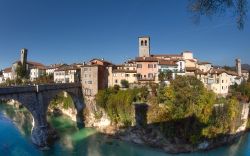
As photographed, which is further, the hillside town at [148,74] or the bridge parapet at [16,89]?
the hillside town at [148,74]

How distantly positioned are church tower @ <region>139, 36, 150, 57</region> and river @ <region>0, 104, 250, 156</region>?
2231 cm

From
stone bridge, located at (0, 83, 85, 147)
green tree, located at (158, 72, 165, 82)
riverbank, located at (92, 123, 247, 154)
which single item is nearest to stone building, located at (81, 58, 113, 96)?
stone bridge, located at (0, 83, 85, 147)

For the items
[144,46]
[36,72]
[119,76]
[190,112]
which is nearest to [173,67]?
[119,76]

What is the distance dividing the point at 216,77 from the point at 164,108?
52.1 ft

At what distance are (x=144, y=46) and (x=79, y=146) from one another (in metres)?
30.9

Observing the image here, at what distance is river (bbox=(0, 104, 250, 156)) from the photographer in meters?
29.9

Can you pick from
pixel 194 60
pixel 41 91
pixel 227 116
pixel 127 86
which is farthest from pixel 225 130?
pixel 194 60

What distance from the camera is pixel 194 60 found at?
57.9 metres

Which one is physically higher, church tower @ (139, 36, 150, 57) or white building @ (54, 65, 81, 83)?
church tower @ (139, 36, 150, 57)

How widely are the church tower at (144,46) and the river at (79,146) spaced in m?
22.3

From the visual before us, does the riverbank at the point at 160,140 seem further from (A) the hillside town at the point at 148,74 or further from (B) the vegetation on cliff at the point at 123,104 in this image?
(A) the hillside town at the point at 148,74

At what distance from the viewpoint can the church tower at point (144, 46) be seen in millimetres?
58812

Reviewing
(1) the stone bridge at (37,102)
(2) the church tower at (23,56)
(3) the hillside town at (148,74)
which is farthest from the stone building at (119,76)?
(2) the church tower at (23,56)

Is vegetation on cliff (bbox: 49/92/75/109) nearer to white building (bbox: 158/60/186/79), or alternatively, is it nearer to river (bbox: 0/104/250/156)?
river (bbox: 0/104/250/156)
